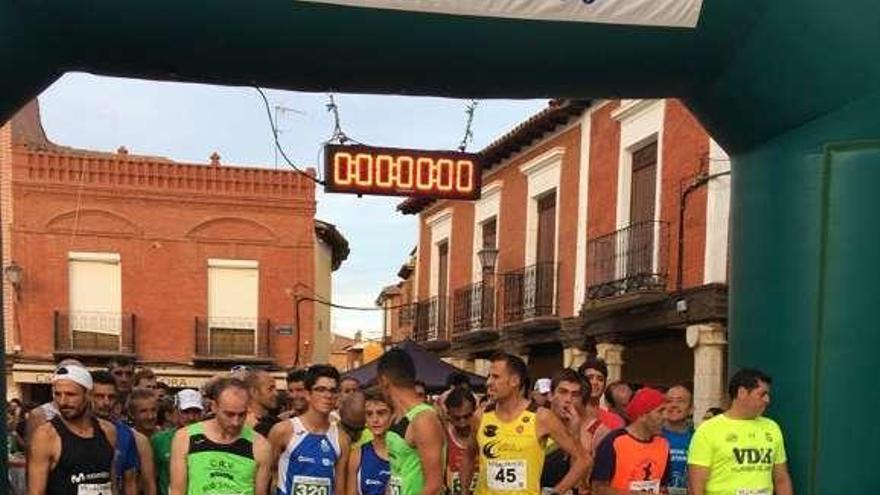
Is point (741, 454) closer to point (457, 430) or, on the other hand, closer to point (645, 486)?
point (645, 486)

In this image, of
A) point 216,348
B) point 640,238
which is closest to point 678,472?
point 640,238

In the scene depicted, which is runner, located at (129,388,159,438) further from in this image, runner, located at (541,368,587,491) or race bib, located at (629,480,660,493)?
race bib, located at (629,480,660,493)

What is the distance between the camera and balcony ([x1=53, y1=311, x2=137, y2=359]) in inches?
1046

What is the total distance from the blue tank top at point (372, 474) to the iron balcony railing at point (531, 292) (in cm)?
1255

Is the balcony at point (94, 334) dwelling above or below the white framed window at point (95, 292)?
below

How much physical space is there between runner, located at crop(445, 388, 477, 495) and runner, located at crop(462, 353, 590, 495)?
106 centimetres

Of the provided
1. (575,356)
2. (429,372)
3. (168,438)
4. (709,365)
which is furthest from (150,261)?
(168,438)

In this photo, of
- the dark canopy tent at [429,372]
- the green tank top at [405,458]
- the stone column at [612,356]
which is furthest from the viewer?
the stone column at [612,356]

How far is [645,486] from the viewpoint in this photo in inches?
224

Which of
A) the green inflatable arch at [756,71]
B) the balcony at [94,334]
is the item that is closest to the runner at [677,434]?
the green inflatable arch at [756,71]

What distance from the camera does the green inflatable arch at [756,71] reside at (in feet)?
16.7

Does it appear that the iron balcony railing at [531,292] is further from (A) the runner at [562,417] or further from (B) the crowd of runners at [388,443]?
(A) the runner at [562,417]

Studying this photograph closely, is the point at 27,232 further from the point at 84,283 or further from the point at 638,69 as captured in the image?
the point at 638,69

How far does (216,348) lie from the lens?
28094mm
